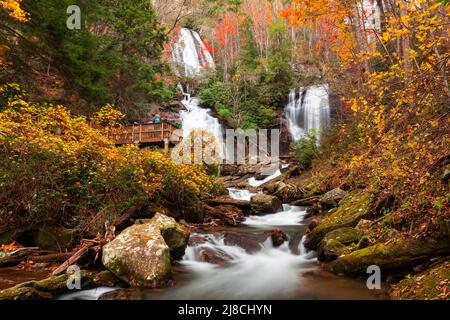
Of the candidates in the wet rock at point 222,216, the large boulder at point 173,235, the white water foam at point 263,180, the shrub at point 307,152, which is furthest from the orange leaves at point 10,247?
the shrub at point 307,152

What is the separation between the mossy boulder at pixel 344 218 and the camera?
23.9 feet

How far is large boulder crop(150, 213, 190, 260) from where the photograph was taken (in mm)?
6812

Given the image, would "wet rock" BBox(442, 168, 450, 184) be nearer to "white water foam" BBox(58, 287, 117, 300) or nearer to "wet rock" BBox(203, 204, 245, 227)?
"white water foam" BBox(58, 287, 117, 300)

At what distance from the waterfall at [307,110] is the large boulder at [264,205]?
1134 centimetres

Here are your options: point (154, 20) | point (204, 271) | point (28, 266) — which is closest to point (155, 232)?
point (204, 271)

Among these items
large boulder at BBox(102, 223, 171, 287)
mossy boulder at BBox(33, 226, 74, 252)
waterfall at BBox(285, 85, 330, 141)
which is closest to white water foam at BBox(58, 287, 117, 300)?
large boulder at BBox(102, 223, 171, 287)

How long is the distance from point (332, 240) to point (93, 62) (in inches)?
456

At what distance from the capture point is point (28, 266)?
6.05 metres

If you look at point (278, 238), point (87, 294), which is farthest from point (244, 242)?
point (87, 294)

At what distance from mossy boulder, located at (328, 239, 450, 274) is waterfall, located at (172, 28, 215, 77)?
1209 inches

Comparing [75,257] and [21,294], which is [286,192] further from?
[21,294]

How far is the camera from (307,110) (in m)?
25.1

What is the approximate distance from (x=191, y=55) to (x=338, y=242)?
118 feet

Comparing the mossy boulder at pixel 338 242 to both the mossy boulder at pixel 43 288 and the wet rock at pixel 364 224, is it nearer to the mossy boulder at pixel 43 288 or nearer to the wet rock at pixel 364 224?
the wet rock at pixel 364 224
